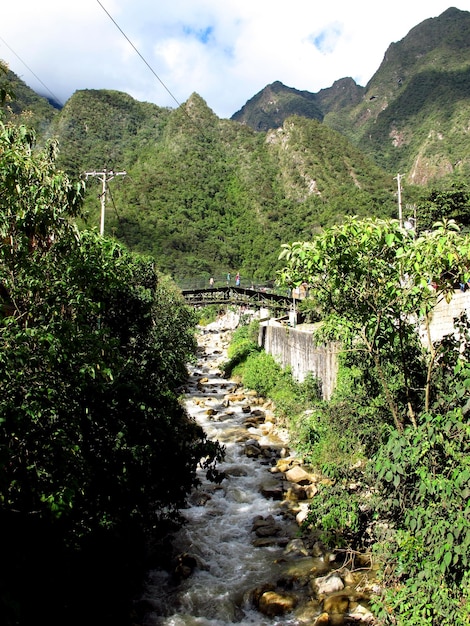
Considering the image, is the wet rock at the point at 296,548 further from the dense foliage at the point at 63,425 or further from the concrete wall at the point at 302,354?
the concrete wall at the point at 302,354

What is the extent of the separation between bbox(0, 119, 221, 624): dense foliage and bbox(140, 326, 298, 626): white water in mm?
831

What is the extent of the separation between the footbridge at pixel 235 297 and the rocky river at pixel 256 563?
69.2ft

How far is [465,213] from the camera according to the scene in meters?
32.2

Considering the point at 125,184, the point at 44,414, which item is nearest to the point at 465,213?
the point at 44,414

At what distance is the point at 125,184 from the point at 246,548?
3255 inches

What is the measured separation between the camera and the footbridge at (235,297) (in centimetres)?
3503

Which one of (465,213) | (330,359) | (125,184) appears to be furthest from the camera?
(125,184)

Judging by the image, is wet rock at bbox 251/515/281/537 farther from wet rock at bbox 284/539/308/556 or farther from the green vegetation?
the green vegetation

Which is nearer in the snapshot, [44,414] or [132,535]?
[44,414]

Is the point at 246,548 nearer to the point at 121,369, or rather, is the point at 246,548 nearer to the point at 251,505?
the point at 251,505

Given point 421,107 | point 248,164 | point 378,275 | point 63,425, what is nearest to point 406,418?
point 378,275

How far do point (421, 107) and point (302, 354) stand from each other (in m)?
124

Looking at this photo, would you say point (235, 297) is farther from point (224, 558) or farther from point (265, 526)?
point (224, 558)

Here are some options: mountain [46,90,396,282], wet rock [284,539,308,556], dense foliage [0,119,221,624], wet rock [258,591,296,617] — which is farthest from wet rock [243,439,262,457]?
mountain [46,90,396,282]
